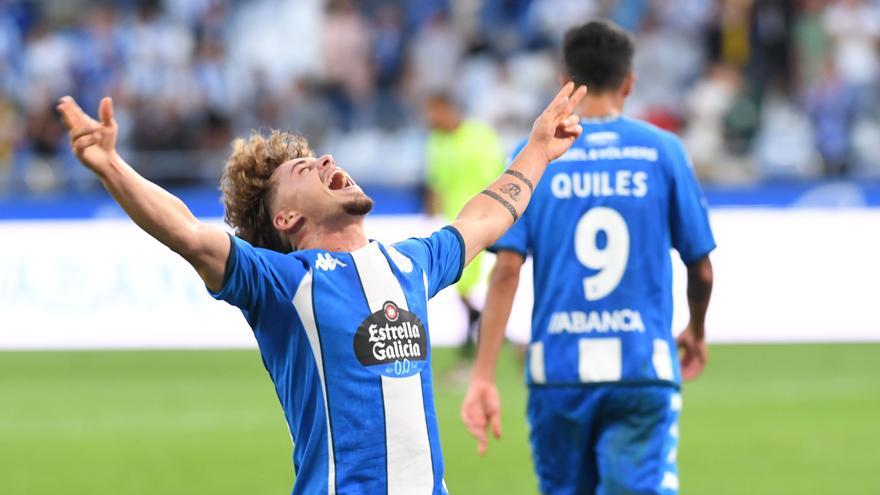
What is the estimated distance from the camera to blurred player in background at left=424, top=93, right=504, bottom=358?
537 inches

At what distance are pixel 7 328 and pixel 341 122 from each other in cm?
578

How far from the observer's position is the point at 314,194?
14.3 ft

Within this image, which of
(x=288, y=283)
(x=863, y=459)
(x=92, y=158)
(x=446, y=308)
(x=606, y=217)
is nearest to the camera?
(x=92, y=158)

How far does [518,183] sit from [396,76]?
1547 cm

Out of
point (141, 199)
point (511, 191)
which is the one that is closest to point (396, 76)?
point (511, 191)

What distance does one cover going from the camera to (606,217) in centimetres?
571

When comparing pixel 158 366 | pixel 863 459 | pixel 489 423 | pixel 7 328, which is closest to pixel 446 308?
pixel 158 366

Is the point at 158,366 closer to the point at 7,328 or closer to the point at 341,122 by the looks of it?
the point at 7,328

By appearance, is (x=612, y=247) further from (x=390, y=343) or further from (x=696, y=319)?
(x=390, y=343)

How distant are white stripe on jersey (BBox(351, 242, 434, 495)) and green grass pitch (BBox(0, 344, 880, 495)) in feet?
15.4

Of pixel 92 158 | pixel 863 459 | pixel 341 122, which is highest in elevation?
pixel 341 122

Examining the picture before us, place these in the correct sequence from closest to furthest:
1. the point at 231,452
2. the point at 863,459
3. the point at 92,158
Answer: the point at 92,158 < the point at 863,459 < the point at 231,452

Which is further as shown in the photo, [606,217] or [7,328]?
[7,328]

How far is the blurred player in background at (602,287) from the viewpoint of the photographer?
5.68 meters
